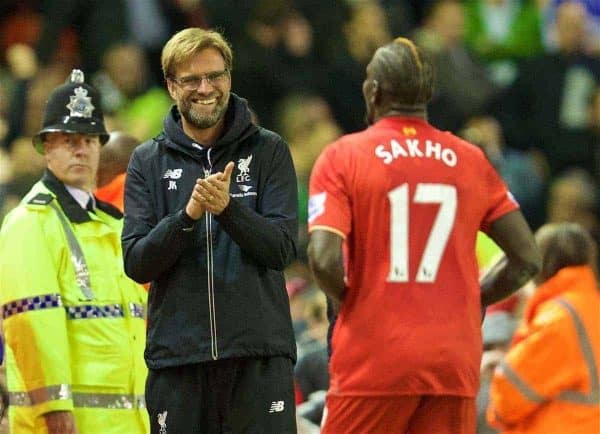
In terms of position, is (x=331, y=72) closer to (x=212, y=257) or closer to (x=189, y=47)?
(x=189, y=47)

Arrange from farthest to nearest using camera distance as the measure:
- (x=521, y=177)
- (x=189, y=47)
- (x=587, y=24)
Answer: (x=587, y=24), (x=521, y=177), (x=189, y=47)

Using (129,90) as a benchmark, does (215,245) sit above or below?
above

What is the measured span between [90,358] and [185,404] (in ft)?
3.10

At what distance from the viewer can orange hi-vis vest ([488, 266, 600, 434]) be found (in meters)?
8.53

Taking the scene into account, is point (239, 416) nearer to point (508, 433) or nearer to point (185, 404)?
point (185, 404)

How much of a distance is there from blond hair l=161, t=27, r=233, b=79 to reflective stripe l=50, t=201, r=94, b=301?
1062mm

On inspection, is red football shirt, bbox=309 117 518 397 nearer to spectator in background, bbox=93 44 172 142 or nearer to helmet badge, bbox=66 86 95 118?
helmet badge, bbox=66 86 95 118

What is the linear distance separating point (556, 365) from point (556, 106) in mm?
6804

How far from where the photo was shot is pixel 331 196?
271 inches

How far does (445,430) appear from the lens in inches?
270

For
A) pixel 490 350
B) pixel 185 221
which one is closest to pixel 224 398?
pixel 185 221

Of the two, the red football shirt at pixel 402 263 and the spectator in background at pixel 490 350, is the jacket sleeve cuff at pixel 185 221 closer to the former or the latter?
the red football shirt at pixel 402 263

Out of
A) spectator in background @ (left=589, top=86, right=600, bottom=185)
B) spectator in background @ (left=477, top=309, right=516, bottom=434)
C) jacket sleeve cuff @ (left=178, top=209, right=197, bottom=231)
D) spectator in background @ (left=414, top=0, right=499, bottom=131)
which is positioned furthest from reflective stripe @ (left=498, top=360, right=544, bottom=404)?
spectator in background @ (left=589, top=86, right=600, bottom=185)

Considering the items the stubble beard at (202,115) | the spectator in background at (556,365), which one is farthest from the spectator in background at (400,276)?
the spectator in background at (556,365)
